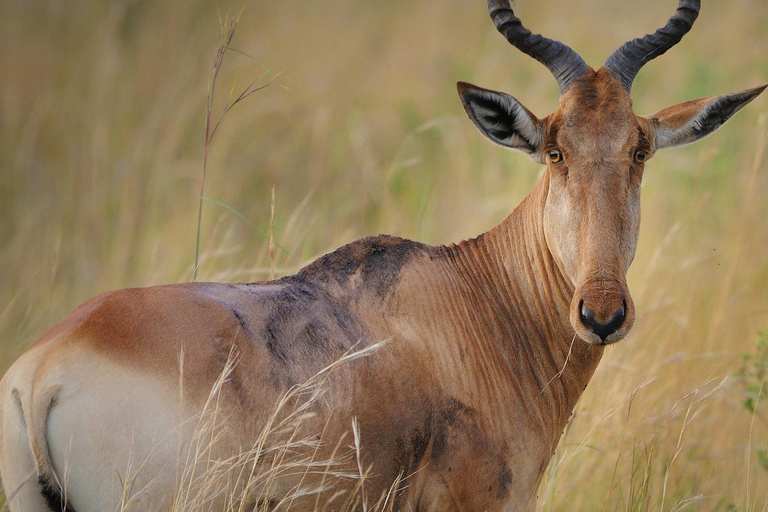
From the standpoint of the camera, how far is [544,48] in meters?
5.15

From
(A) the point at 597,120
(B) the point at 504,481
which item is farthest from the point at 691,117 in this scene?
(B) the point at 504,481

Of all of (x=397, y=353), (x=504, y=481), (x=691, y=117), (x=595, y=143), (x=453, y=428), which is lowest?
(x=504, y=481)

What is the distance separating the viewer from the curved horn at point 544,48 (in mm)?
5117

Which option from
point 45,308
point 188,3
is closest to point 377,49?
point 188,3

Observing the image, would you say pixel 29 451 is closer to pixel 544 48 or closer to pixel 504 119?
pixel 504 119

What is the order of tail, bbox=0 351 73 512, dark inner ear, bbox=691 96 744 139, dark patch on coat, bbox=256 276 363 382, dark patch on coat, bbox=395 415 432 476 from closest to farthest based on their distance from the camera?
tail, bbox=0 351 73 512
dark patch on coat, bbox=256 276 363 382
dark patch on coat, bbox=395 415 432 476
dark inner ear, bbox=691 96 744 139

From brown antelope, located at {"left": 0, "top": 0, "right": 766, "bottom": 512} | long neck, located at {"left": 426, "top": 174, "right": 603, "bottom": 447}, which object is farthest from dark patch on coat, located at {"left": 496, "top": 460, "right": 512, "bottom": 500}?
long neck, located at {"left": 426, "top": 174, "right": 603, "bottom": 447}

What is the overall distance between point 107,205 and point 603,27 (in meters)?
9.15

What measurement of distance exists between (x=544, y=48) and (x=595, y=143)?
0.77m

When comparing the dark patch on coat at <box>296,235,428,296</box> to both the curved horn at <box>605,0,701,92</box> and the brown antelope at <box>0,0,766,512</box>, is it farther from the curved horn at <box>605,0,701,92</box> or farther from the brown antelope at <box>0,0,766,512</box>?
the curved horn at <box>605,0,701,92</box>

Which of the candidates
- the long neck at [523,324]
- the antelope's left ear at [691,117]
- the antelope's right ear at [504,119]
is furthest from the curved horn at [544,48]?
the long neck at [523,324]

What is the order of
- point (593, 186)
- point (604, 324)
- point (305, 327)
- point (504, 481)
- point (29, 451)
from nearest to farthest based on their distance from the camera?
1. point (29, 451)
2. point (604, 324)
3. point (305, 327)
4. point (504, 481)
5. point (593, 186)

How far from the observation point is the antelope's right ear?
16.4 feet

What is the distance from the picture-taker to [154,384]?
372 cm
